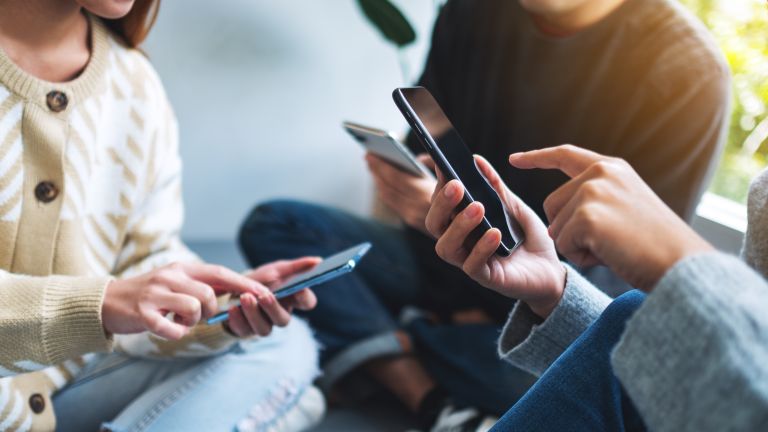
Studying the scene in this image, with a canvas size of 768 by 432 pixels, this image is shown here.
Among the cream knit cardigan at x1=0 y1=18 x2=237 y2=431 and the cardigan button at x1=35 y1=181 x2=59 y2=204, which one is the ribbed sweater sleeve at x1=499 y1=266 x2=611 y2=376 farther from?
the cardigan button at x1=35 y1=181 x2=59 y2=204

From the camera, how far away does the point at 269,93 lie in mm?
1854

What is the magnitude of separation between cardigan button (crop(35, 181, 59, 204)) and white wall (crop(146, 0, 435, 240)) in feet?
2.92

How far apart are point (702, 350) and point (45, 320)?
2.11 feet

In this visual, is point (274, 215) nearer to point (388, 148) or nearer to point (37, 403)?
point (388, 148)

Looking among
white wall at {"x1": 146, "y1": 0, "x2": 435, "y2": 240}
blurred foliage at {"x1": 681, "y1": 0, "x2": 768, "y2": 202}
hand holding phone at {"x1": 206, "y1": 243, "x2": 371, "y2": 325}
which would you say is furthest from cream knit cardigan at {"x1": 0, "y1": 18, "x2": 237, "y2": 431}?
blurred foliage at {"x1": 681, "y1": 0, "x2": 768, "y2": 202}

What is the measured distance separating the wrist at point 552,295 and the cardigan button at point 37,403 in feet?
1.99

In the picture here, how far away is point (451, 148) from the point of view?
0.73 meters

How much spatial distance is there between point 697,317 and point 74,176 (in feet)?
2.42

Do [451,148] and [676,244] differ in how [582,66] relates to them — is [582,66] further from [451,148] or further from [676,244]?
[676,244]

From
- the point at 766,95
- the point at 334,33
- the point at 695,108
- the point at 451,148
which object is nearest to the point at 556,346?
the point at 451,148

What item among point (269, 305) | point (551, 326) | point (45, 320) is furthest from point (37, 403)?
point (551, 326)

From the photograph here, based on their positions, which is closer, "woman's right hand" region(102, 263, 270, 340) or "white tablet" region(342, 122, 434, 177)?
"woman's right hand" region(102, 263, 270, 340)

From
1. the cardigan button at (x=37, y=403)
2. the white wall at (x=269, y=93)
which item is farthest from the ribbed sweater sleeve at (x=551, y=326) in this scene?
the white wall at (x=269, y=93)

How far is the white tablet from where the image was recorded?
0.94m
